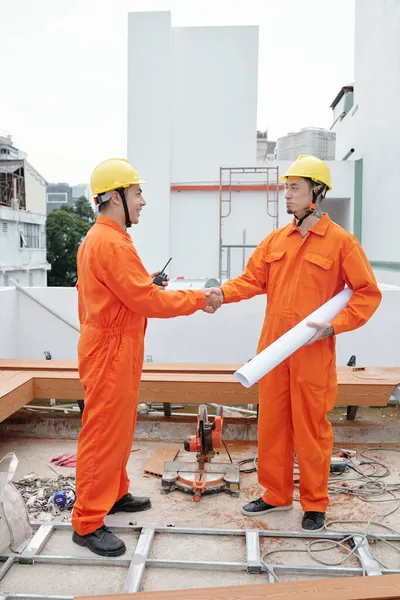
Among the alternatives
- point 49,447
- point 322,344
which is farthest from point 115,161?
point 49,447

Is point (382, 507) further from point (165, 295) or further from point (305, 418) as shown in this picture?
point (165, 295)

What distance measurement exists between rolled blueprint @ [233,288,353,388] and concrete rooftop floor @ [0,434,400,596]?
865mm

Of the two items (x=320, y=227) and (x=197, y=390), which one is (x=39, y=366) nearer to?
(x=197, y=390)

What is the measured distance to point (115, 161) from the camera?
2.85 metres

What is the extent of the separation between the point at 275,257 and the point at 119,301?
3.01ft

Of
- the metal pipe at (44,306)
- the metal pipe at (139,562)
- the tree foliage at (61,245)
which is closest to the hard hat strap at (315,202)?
the metal pipe at (139,562)

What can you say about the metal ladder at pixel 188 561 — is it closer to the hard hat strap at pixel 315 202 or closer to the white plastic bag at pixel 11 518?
the white plastic bag at pixel 11 518

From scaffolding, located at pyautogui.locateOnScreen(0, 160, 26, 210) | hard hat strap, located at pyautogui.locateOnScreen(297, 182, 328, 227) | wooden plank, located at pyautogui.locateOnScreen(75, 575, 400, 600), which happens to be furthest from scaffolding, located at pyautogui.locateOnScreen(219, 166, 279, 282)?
scaffolding, located at pyautogui.locateOnScreen(0, 160, 26, 210)

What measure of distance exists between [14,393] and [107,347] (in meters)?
1.51

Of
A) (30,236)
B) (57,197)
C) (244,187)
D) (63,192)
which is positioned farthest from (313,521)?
(63,192)

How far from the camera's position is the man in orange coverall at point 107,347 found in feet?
8.98

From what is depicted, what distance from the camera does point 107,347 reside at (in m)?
2.77

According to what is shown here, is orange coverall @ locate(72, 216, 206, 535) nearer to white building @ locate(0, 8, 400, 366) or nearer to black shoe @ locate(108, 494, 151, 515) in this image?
black shoe @ locate(108, 494, 151, 515)

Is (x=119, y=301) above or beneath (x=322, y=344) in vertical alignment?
above
